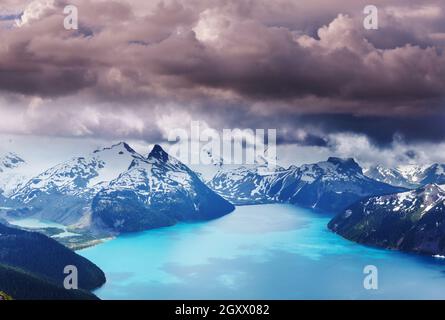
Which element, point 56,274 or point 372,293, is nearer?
point 372,293

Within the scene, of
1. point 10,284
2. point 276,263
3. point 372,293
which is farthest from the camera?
point 276,263
